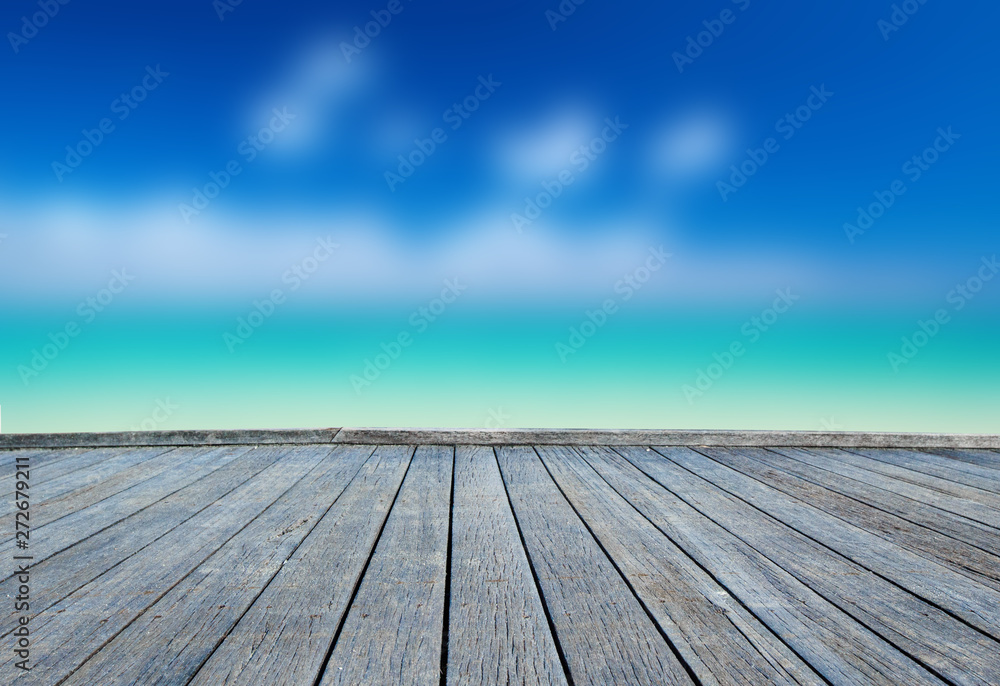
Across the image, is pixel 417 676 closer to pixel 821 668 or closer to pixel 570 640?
pixel 570 640

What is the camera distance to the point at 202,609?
38.4 inches

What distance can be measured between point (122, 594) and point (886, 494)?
2230mm

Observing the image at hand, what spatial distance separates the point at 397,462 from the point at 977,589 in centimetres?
182

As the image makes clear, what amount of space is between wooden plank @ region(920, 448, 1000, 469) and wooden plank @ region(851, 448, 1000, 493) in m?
0.07

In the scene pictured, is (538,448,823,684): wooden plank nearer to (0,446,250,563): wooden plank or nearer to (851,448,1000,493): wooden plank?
(0,446,250,563): wooden plank

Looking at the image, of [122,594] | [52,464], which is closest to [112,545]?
[122,594]

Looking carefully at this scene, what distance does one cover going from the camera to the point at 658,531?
1396mm

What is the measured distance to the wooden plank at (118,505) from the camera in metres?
1.31

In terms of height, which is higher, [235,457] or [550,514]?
[235,457]

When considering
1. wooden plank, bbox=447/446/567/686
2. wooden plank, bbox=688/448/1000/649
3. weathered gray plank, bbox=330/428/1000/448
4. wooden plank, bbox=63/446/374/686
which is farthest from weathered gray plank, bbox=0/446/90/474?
wooden plank, bbox=688/448/1000/649

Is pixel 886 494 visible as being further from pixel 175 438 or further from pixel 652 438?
pixel 175 438

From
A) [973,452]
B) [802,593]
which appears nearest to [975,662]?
[802,593]

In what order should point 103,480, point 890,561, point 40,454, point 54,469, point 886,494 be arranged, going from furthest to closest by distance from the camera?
point 40,454, point 54,469, point 103,480, point 886,494, point 890,561

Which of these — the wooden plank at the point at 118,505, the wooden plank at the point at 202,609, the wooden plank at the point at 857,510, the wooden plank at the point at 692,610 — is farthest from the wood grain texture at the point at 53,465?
the wooden plank at the point at 857,510
